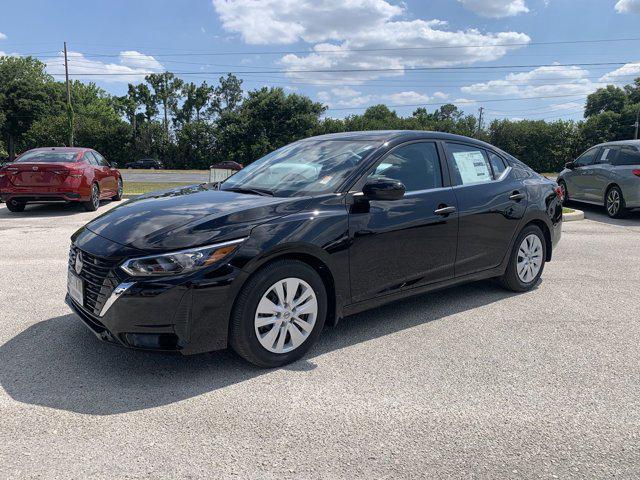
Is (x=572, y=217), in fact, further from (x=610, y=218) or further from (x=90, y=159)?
(x=90, y=159)

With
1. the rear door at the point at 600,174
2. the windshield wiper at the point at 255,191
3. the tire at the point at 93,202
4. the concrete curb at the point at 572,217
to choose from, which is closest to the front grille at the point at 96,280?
the windshield wiper at the point at 255,191

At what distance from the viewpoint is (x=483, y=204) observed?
15.7 feet

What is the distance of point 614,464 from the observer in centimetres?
254

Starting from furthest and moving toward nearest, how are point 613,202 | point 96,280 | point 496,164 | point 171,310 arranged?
point 613,202 < point 496,164 < point 96,280 < point 171,310

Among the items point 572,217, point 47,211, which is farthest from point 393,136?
point 47,211

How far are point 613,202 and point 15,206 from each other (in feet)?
42.2

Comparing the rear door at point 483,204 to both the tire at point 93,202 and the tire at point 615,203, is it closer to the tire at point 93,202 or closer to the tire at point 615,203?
the tire at point 615,203

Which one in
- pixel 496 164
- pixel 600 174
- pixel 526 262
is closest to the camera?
pixel 496 164

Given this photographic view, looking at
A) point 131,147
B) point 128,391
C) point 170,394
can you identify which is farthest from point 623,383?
point 131,147

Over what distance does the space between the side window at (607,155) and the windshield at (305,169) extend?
9.32 metres

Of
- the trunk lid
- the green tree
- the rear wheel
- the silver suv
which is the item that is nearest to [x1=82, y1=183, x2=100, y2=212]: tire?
the trunk lid

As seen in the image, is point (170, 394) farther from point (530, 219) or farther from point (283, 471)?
point (530, 219)

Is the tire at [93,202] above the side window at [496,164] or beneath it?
beneath

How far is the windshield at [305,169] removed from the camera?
401cm
